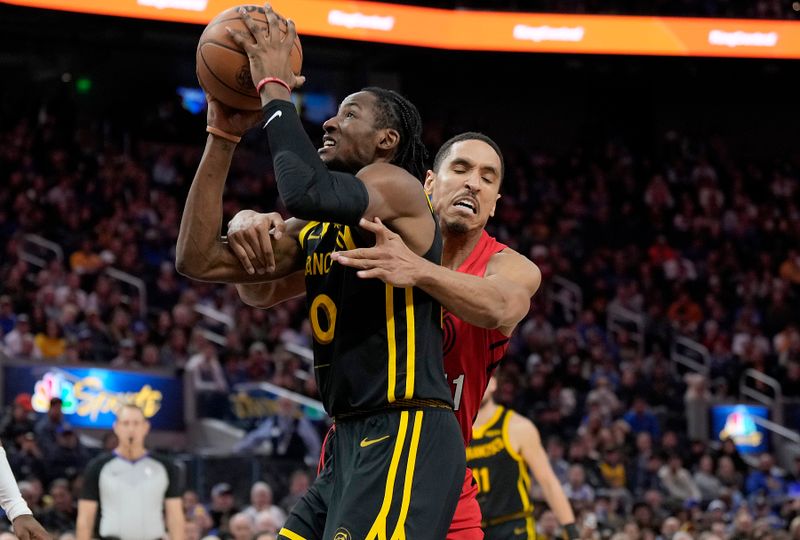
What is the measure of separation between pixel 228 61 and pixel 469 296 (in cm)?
106

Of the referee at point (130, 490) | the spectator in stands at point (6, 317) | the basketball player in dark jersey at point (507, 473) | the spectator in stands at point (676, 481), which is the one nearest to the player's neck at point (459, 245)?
the basketball player in dark jersey at point (507, 473)

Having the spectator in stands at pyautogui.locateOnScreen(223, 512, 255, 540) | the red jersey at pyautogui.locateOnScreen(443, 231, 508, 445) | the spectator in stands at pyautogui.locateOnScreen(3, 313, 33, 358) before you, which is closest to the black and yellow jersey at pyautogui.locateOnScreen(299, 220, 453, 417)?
the red jersey at pyautogui.locateOnScreen(443, 231, 508, 445)

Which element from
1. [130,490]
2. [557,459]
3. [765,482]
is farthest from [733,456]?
[130,490]

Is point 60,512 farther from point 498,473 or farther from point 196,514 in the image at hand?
point 498,473

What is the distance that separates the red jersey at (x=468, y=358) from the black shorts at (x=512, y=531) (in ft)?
10.6

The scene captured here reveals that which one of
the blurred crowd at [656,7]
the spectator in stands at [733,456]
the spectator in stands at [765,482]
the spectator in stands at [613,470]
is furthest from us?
the blurred crowd at [656,7]

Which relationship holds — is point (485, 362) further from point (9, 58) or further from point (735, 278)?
point (9, 58)

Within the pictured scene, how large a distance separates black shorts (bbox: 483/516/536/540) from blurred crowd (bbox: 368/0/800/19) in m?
14.3

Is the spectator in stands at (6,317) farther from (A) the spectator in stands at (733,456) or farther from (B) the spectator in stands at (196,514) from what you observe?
(A) the spectator in stands at (733,456)

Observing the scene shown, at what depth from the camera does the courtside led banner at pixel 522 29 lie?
19391 millimetres

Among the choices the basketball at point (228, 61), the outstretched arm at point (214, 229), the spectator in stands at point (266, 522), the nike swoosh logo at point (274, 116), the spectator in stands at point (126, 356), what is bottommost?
the spectator in stands at point (266, 522)

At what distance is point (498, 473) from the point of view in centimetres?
821

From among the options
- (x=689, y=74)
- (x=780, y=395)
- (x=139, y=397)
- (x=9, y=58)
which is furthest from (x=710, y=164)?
(x=139, y=397)

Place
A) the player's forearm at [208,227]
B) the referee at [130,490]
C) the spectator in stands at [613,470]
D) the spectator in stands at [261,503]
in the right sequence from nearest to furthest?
the player's forearm at [208,227], the referee at [130,490], the spectator in stands at [261,503], the spectator in stands at [613,470]
